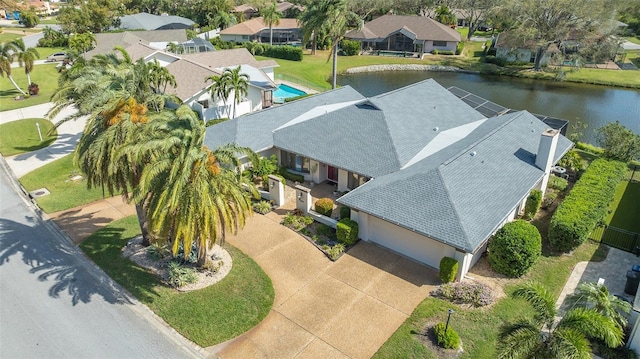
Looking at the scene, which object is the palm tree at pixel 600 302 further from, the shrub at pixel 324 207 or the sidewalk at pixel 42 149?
the sidewalk at pixel 42 149

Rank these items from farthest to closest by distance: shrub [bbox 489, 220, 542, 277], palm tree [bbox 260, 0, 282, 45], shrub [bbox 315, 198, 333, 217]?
1. palm tree [bbox 260, 0, 282, 45]
2. shrub [bbox 315, 198, 333, 217]
3. shrub [bbox 489, 220, 542, 277]

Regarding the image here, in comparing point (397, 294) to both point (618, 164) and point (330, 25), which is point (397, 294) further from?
point (330, 25)

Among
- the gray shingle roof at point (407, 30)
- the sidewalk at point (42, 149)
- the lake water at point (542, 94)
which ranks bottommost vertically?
the lake water at point (542, 94)

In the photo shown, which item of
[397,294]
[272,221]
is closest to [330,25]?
[272,221]

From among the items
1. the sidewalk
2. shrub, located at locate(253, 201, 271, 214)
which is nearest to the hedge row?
shrub, located at locate(253, 201, 271, 214)

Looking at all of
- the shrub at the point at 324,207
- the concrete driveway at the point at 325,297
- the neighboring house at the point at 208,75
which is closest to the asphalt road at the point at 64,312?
the concrete driveway at the point at 325,297

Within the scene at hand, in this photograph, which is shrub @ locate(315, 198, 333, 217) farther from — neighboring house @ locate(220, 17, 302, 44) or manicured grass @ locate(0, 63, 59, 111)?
neighboring house @ locate(220, 17, 302, 44)

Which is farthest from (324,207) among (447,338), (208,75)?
(208,75)
